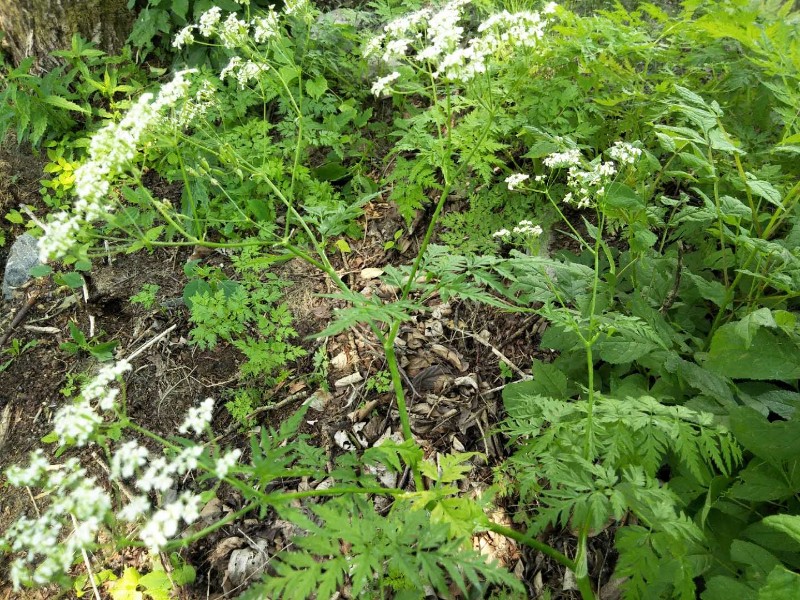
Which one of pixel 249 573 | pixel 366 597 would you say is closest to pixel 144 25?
pixel 249 573

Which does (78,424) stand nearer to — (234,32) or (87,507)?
(87,507)

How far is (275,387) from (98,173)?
171cm

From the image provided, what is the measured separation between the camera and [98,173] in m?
1.97

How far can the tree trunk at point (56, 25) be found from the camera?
4.68 meters

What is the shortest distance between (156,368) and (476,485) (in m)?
2.18

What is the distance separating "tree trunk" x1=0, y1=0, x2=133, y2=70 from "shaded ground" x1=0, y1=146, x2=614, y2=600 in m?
2.23

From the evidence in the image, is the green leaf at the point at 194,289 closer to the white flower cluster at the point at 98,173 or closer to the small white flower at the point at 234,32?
the white flower cluster at the point at 98,173

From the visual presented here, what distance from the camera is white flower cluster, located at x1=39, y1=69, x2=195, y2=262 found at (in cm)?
188

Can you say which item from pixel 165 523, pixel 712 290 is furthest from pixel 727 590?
pixel 165 523

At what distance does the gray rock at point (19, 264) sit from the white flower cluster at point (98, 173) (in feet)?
8.00

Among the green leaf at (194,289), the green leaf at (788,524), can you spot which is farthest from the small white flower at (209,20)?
the green leaf at (788,524)

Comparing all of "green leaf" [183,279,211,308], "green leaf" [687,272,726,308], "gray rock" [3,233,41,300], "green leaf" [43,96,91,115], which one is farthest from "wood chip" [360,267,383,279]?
"green leaf" [43,96,91,115]

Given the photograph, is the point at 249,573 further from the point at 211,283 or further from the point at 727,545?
the point at 727,545

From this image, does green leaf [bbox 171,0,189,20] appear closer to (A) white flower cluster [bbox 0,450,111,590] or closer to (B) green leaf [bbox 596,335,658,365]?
(A) white flower cluster [bbox 0,450,111,590]
